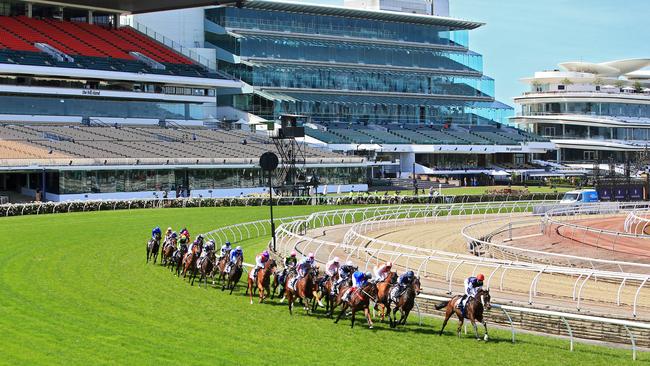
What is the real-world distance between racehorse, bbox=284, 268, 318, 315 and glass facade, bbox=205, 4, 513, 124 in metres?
69.3

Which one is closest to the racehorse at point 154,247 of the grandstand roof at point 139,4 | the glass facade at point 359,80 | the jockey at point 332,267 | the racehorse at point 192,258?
the racehorse at point 192,258

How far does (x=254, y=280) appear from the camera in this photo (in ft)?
69.4

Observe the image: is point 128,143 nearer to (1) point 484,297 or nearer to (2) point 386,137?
(2) point 386,137

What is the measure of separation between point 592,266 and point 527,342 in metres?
7.83

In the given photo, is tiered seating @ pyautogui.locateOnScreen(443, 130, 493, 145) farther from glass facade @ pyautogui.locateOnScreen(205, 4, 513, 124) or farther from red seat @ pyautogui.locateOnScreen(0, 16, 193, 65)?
red seat @ pyautogui.locateOnScreen(0, 16, 193, 65)

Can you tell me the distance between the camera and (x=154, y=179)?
6022 cm

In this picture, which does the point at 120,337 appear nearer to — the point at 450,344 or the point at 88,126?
the point at 450,344

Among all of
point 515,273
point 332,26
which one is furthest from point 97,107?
point 515,273

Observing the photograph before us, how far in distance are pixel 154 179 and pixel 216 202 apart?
8.01 meters

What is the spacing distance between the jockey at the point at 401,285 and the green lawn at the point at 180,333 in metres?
0.65

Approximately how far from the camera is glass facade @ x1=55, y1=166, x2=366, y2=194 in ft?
181

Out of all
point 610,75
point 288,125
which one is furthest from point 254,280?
point 610,75

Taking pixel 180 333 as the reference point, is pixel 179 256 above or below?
above

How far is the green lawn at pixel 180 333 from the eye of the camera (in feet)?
49.4
